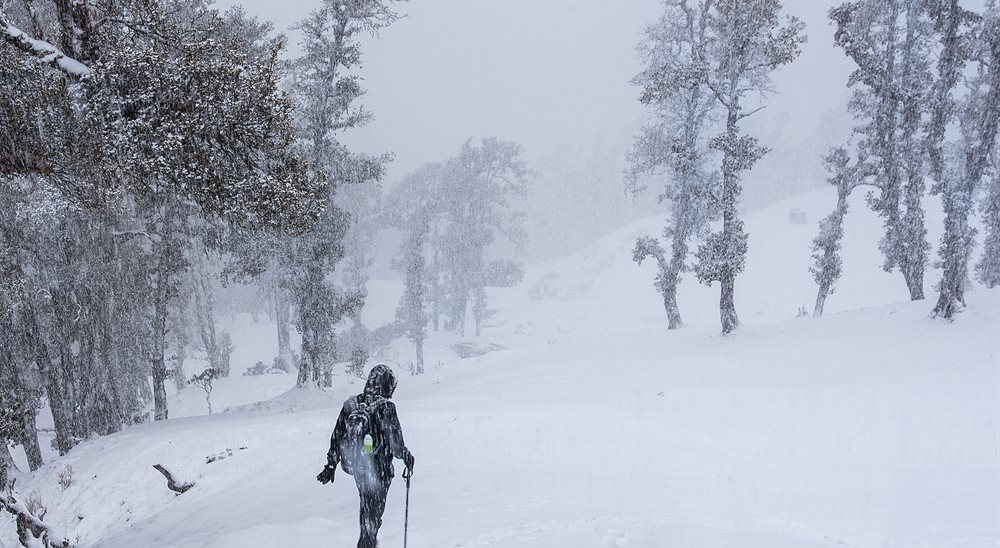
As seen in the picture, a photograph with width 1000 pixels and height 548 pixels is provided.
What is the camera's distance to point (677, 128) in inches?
820

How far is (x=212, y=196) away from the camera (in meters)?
6.44

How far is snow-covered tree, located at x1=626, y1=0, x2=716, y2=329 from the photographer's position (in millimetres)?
18250

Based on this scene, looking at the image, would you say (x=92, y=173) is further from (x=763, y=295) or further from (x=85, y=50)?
(x=763, y=295)

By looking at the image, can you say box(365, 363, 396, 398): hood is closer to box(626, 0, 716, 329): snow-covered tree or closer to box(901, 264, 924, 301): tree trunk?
box(626, 0, 716, 329): snow-covered tree

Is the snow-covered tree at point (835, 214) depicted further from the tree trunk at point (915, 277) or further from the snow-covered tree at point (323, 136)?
the snow-covered tree at point (323, 136)

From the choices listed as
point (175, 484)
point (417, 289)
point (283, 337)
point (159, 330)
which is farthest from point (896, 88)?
point (283, 337)

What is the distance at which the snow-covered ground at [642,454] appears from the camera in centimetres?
568

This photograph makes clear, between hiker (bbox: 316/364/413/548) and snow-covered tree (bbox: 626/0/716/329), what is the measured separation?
15118 mm

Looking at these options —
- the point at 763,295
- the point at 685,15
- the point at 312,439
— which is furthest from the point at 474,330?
the point at 312,439

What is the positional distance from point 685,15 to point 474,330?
33849 millimetres

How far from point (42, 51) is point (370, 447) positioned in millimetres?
5324

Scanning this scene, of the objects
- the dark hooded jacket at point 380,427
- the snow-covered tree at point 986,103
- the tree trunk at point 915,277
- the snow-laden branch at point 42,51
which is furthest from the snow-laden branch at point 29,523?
the tree trunk at point 915,277

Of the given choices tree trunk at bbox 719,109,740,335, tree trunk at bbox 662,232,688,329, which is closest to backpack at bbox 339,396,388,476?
tree trunk at bbox 719,109,740,335

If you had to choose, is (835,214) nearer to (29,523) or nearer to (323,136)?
(323,136)
